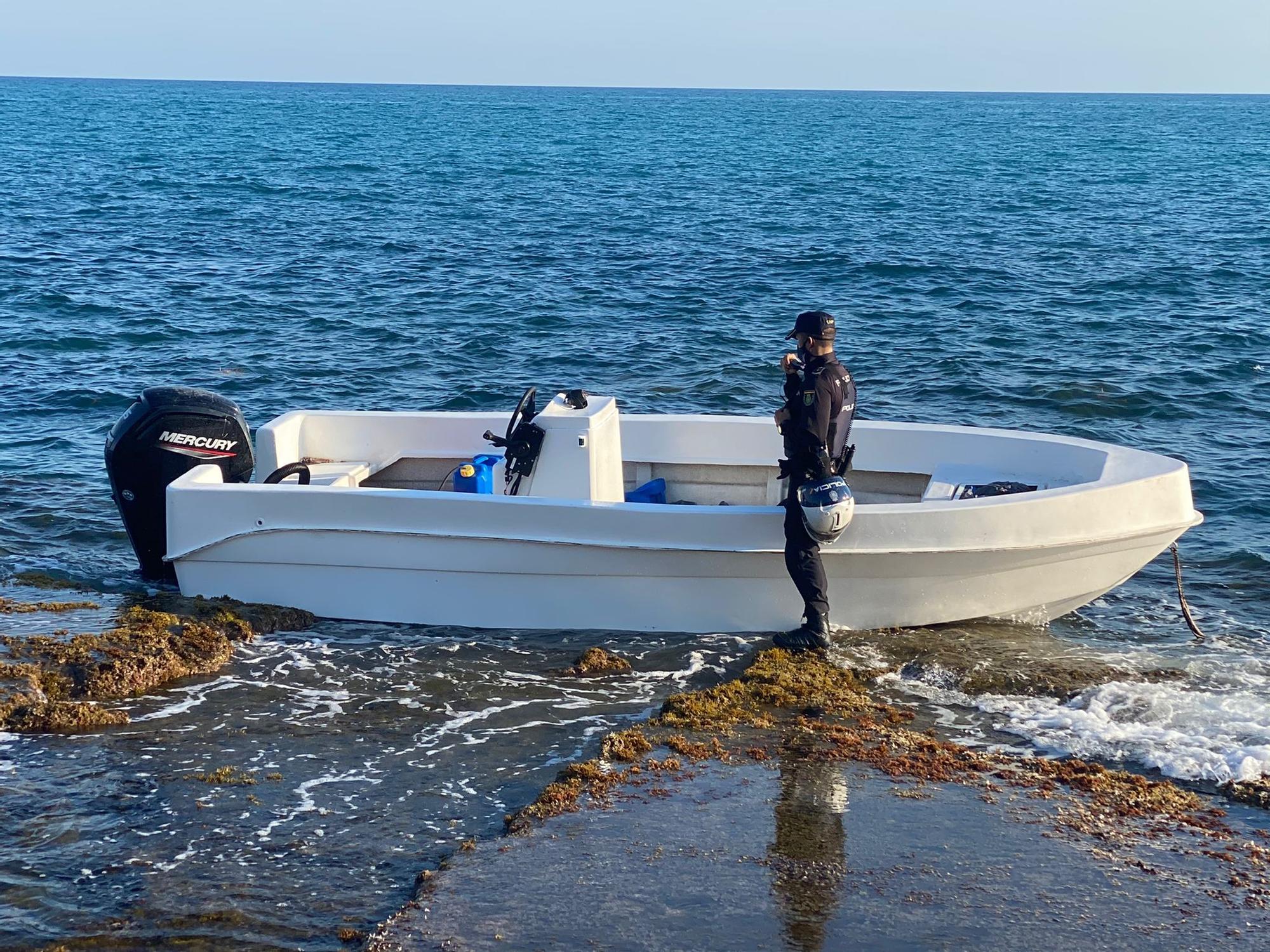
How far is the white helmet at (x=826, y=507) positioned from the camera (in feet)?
20.8

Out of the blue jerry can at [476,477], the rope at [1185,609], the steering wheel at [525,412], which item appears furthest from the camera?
the blue jerry can at [476,477]

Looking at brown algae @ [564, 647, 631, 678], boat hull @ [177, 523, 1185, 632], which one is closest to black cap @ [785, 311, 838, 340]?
boat hull @ [177, 523, 1185, 632]

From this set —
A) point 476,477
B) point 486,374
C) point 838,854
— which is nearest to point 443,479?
point 476,477

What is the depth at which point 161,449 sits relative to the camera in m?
Result: 7.39

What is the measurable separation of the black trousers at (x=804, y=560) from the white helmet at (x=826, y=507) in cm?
7

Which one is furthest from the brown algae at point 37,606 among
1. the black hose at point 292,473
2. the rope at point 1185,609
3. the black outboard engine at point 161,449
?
the rope at point 1185,609

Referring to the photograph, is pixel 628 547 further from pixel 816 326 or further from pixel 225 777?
pixel 225 777

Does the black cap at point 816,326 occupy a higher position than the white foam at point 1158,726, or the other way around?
the black cap at point 816,326

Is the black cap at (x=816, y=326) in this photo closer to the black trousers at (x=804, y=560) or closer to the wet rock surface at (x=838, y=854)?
the black trousers at (x=804, y=560)

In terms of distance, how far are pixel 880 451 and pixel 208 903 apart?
16.8 ft

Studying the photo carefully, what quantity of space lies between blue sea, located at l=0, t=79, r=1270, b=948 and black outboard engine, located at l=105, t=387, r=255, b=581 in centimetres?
70

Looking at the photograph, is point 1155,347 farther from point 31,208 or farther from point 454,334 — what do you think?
point 31,208

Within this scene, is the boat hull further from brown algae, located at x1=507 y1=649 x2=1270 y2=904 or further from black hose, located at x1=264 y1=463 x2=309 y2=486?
black hose, located at x1=264 y1=463 x2=309 y2=486

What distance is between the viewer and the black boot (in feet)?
21.9
